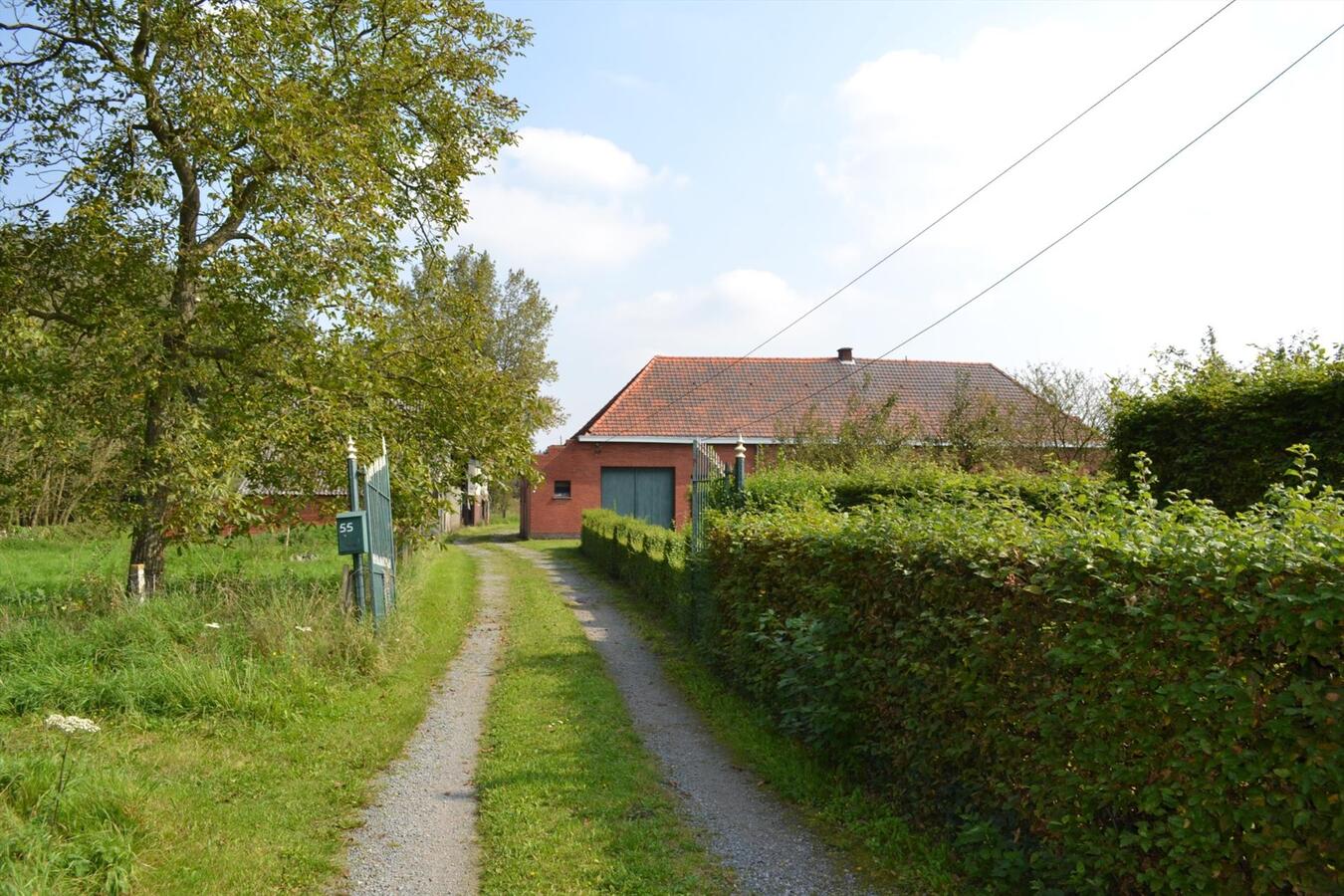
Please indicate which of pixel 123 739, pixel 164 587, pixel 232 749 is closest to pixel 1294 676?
pixel 232 749

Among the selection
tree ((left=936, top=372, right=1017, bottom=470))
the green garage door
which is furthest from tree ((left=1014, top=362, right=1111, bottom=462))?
the green garage door

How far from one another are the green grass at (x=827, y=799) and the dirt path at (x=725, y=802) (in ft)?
0.37

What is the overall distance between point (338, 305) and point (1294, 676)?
34.9 ft

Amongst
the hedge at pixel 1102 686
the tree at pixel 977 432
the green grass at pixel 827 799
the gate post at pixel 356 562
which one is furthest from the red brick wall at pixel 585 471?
the hedge at pixel 1102 686

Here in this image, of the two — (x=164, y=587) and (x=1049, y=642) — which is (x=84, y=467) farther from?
(x=1049, y=642)

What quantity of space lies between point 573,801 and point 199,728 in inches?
121

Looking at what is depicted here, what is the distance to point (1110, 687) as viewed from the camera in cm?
361

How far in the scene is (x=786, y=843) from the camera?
521 centimetres

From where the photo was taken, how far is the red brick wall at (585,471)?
32.6 m

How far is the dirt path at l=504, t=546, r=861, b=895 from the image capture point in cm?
477

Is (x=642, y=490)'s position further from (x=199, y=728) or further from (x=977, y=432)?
(x=199, y=728)

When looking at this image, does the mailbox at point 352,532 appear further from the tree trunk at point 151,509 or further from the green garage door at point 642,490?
the green garage door at point 642,490

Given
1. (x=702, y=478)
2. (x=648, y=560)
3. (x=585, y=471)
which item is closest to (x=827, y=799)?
(x=702, y=478)

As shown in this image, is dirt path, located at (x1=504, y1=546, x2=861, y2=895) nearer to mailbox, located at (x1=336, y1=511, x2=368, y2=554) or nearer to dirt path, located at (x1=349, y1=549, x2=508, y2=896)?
dirt path, located at (x1=349, y1=549, x2=508, y2=896)
